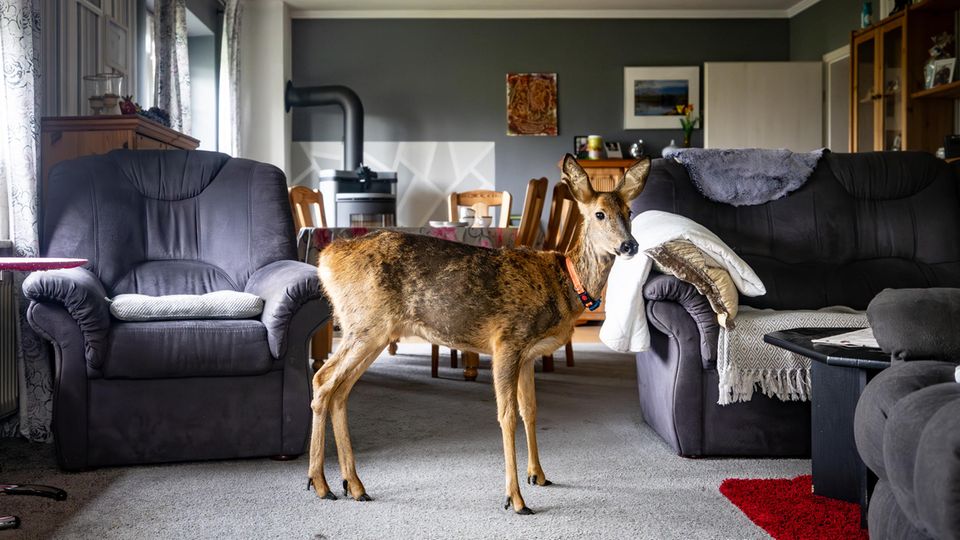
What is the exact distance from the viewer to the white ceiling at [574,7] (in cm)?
798

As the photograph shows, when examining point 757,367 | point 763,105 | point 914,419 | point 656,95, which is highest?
point 656,95

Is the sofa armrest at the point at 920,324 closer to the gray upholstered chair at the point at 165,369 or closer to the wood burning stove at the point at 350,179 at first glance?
the gray upholstered chair at the point at 165,369

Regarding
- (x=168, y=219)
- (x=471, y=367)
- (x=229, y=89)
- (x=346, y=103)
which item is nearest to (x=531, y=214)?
(x=471, y=367)

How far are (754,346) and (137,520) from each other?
6.38 ft

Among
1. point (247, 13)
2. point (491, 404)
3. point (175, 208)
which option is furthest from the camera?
point (247, 13)

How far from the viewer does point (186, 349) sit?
107 inches

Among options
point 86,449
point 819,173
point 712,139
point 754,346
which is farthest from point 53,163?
point 712,139

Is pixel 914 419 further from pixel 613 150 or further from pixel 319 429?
pixel 613 150

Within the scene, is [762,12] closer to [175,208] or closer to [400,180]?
[400,180]

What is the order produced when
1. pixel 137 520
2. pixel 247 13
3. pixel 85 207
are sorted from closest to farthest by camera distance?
pixel 137 520, pixel 85 207, pixel 247 13

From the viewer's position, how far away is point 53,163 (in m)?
3.61

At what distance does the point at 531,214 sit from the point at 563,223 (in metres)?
0.27

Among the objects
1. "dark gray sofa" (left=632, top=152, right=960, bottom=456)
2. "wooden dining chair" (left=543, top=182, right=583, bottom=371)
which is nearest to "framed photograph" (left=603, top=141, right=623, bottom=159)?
"wooden dining chair" (left=543, top=182, right=583, bottom=371)

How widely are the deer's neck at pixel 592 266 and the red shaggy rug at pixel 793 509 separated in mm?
720
